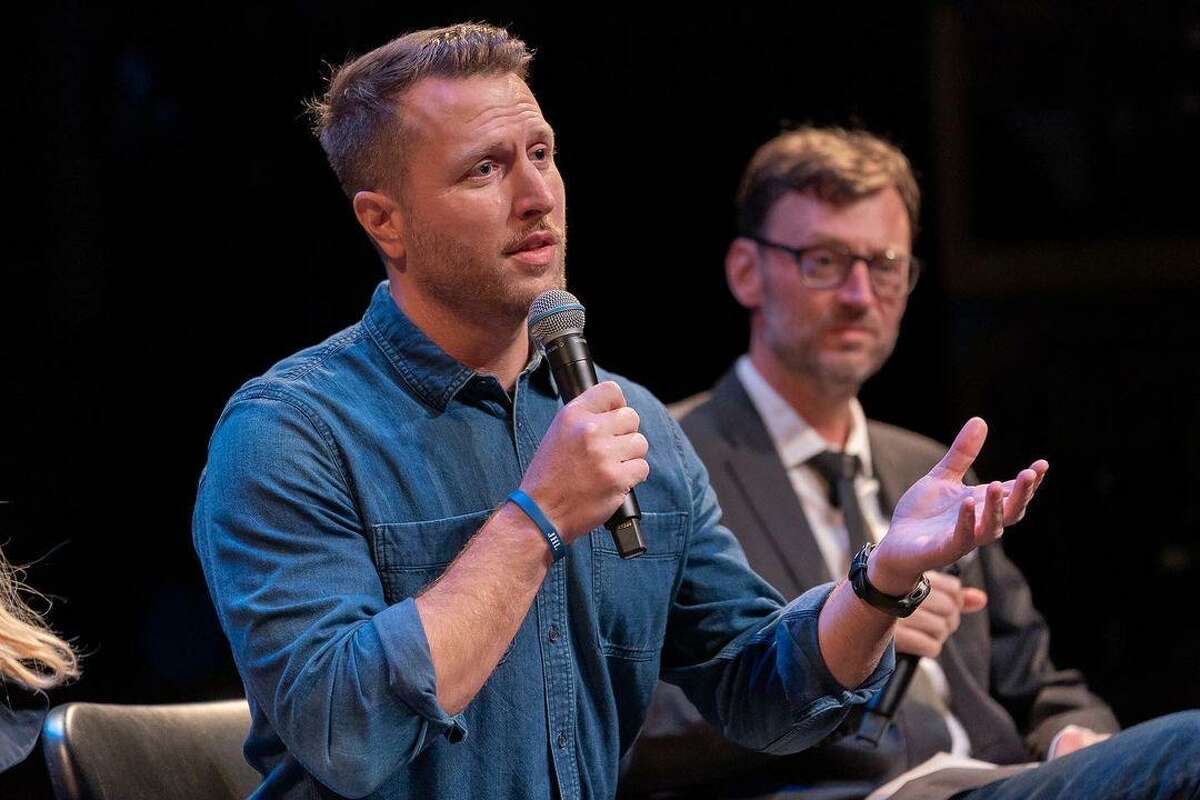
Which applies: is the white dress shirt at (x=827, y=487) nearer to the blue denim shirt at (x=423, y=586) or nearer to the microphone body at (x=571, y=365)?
the blue denim shirt at (x=423, y=586)

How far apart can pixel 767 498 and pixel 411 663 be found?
1.14m

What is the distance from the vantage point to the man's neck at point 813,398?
2.62m

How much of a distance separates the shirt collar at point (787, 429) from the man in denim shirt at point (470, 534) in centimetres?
72

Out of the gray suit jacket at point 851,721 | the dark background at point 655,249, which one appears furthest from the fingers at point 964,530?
the dark background at point 655,249

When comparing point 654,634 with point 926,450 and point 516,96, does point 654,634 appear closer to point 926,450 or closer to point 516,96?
point 516,96

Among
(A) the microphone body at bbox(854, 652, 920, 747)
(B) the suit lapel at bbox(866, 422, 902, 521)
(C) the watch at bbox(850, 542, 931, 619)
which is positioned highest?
(C) the watch at bbox(850, 542, 931, 619)

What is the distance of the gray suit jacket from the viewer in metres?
2.15

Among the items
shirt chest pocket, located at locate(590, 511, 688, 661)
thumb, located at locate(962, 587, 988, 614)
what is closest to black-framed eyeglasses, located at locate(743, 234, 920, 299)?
thumb, located at locate(962, 587, 988, 614)

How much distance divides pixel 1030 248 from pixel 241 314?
7.77 feet

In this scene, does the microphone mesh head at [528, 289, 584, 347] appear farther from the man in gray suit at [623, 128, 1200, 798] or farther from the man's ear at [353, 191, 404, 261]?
the man in gray suit at [623, 128, 1200, 798]

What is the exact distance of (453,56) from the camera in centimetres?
168

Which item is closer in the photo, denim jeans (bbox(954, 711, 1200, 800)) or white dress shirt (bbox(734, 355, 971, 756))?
denim jeans (bbox(954, 711, 1200, 800))

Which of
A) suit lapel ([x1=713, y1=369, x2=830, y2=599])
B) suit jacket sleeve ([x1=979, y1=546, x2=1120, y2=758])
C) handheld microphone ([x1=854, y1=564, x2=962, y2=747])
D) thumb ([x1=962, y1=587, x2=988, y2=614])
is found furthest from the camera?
suit jacket sleeve ([x1=979, y1=546, x2=1120, y2=758])

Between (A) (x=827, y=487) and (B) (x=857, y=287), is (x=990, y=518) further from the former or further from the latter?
(B) (x=857, y=287)
